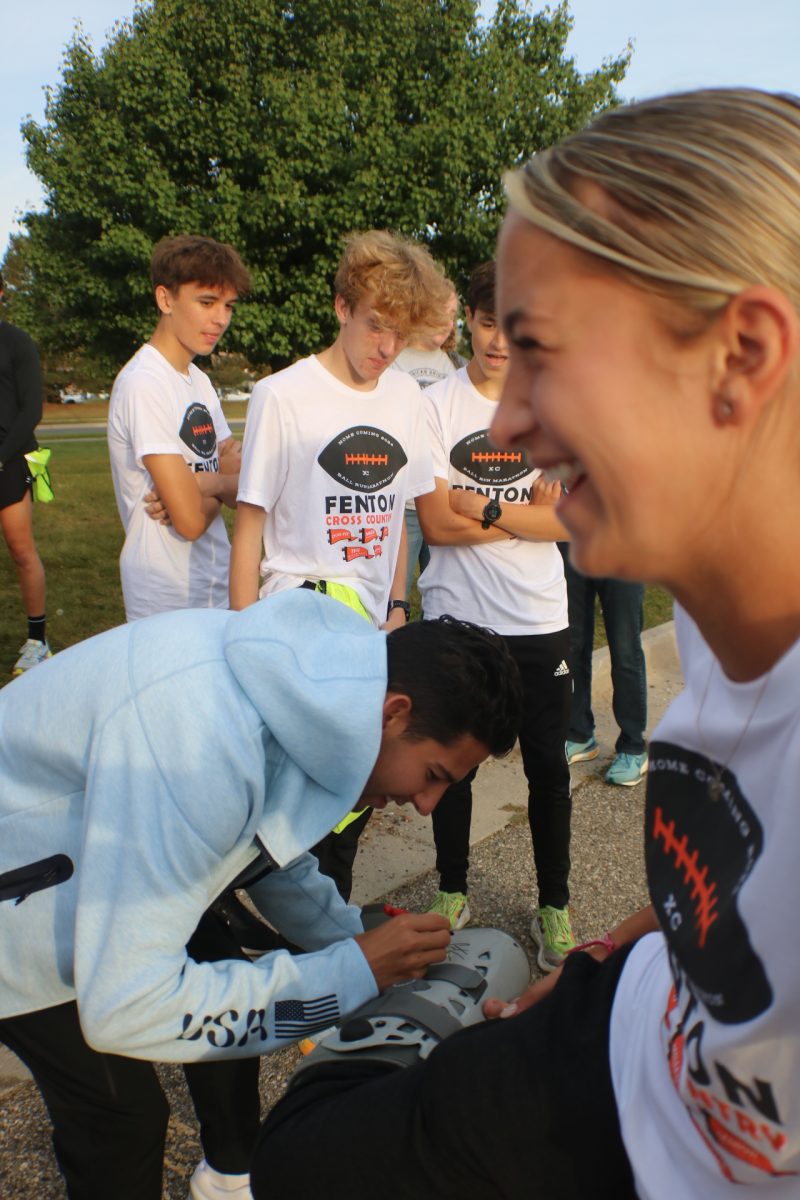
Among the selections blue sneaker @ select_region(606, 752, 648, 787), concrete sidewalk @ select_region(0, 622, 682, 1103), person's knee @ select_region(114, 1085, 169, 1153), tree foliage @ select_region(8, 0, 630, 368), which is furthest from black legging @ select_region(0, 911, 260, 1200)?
tree foliage @ select_region(8, 0, 630, 368)

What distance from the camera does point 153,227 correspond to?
19.7m

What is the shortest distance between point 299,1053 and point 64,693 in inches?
60.1

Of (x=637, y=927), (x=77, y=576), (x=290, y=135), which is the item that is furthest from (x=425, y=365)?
(x=290, y=135)

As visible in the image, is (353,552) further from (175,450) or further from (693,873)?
(693,873)

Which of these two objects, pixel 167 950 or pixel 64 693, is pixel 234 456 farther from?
pixel 167 950

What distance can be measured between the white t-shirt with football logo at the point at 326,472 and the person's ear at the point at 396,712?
45.5 inches

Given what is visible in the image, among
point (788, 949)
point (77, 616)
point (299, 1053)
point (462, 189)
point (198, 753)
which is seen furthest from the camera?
point (462, 189)

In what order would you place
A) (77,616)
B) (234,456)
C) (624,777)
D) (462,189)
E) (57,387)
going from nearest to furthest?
(234,456)
(624,777)
(77,616)
(462,189)
(57,387)

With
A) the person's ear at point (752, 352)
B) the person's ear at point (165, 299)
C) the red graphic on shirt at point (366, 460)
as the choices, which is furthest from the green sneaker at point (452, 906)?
the person's ear at point (752, 352)

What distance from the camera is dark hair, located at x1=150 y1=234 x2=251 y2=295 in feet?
11.4

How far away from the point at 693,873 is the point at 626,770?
331cm

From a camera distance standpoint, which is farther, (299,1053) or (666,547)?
(299,1053)

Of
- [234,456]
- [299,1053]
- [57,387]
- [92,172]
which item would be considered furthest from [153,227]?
[57,387]

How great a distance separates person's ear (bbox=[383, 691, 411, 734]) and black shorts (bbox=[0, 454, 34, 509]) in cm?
426
